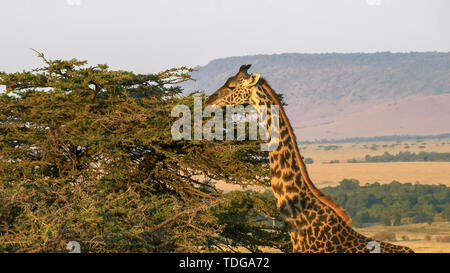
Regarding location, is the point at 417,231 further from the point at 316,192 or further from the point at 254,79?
the point at 316,192

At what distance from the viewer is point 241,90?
33.3 ft

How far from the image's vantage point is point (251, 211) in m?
16.8

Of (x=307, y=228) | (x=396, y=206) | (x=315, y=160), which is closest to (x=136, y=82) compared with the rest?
(x=307, y=228)

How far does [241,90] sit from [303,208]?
1.90 meters

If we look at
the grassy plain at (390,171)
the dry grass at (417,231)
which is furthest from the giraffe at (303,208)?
the dry grass at (417,231)

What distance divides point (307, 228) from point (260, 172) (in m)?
7.07

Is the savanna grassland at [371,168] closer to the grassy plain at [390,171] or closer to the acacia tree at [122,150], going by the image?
the grassy plain at [390,171]

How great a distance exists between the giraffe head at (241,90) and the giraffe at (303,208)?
0.09m

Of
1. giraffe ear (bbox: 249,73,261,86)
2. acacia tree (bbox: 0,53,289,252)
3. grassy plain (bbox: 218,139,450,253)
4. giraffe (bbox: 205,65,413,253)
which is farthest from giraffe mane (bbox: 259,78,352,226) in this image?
grassy plain (bbox: 218,139,450,253)
